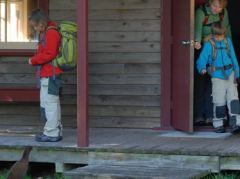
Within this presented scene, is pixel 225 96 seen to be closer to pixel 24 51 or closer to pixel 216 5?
pixel 216 5

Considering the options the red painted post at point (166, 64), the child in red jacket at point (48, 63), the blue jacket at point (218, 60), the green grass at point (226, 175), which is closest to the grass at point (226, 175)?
the green grass at point (226, 175)

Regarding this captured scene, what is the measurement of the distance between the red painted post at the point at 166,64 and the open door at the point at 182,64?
0.08 m

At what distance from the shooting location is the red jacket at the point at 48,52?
27.2 ft

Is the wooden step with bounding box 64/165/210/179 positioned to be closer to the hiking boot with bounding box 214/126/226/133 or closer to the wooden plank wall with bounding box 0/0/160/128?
the hiking boot with bounding box 214/126/226/133

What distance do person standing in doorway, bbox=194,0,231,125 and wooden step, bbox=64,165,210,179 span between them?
6.70 ft

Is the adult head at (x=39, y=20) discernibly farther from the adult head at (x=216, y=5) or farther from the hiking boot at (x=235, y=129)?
the hiking boot at (x=235, y=129)

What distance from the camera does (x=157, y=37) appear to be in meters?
9.66

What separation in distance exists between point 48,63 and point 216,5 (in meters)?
2.28

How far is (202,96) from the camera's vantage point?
9656 millimetres

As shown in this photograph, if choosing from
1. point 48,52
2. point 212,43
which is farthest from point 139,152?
point 212,43

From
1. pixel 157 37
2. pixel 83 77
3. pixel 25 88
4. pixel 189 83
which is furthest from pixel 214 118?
pixel 25 88

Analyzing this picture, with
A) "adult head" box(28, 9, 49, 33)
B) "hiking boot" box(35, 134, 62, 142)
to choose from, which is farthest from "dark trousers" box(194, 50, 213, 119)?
"adult head" box(28, 9, 49, 33)

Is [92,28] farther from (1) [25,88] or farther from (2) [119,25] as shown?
(1) [25,88]

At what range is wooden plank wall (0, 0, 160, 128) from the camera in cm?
970
